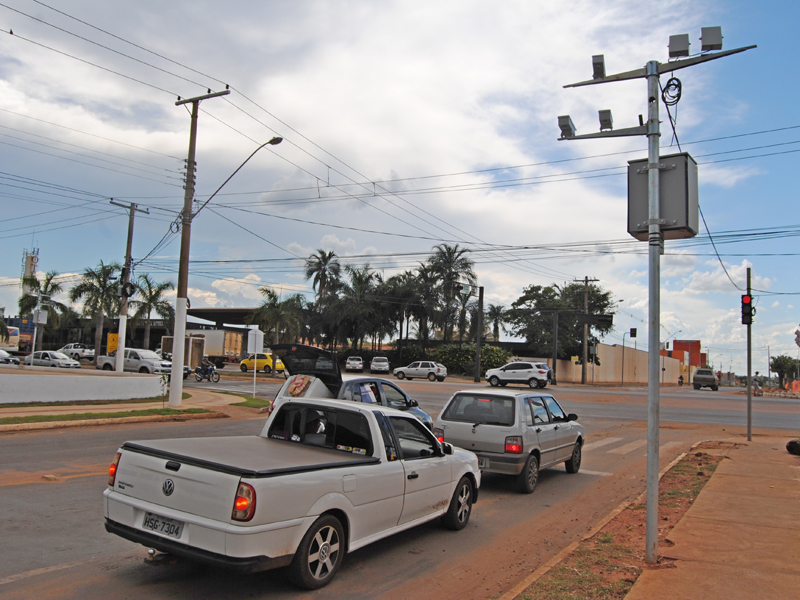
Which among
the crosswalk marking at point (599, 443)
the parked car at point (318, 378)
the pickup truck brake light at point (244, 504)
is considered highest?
the parked car at point (318, 378)

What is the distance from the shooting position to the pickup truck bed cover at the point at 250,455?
4.43 m

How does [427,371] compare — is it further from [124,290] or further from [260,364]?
[124,290]

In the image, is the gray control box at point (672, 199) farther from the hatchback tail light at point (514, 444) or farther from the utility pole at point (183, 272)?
the utility pole at point (183, 272)

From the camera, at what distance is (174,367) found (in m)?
19.1

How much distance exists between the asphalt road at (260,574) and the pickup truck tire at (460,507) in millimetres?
112

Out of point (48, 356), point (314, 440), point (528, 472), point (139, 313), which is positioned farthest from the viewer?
point (139, 313)

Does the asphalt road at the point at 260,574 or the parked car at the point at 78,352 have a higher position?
the parked car at the point at 78,352

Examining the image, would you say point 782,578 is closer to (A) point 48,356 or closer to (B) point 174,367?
(B) point 174,367

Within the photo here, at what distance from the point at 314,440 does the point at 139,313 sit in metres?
48.2

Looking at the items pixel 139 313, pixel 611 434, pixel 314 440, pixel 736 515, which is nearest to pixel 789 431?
pixel 611 434

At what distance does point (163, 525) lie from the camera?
450 cm

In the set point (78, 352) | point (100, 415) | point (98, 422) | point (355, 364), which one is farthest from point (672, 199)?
point (78, 352)

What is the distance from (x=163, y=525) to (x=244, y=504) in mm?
792

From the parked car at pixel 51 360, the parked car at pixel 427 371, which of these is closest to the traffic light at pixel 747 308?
the parked car at pixel 427 371
